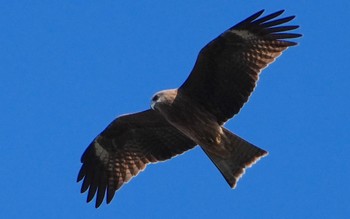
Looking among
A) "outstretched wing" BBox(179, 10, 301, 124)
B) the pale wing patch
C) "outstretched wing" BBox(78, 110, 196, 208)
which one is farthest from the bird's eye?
the pale wing patch

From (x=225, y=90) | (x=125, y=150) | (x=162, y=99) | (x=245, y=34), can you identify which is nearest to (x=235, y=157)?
(x=225, y=90)

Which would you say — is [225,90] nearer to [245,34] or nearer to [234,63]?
[234,63]

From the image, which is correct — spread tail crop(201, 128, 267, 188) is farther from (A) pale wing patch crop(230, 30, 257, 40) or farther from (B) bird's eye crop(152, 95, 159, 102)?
(A) pale wing patch crop(230, 30, 257, 40)

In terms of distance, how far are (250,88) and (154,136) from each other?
180 cm

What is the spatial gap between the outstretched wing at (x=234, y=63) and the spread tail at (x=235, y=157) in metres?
0.39

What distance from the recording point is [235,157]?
13266 mm

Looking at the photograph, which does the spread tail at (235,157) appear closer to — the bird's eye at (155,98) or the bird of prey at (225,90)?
the bird of prey at (225,90)

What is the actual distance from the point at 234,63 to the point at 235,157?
1.26 metres

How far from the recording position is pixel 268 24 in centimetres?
1313

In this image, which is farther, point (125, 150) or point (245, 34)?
point (125, 150)

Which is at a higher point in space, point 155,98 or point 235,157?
point 155,98

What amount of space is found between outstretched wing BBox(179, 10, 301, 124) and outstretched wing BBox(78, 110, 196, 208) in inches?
36.6

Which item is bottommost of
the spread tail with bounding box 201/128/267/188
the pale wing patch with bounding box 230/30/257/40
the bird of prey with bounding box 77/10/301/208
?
the spread tail with bounding box 201/128/267/188

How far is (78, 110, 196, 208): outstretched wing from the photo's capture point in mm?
14086
